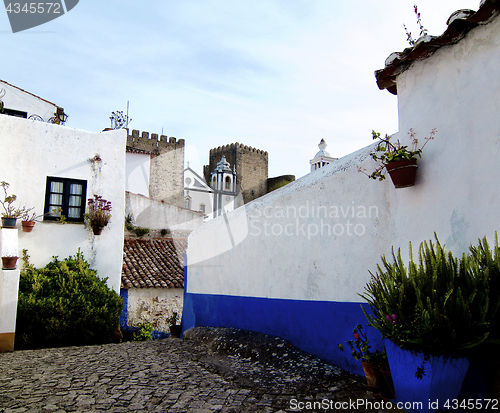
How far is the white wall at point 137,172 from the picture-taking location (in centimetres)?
2773

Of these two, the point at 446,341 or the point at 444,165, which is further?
the point at 444,165

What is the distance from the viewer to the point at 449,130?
3826 mm

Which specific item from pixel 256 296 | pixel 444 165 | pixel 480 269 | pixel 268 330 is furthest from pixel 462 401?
pixel 256 296

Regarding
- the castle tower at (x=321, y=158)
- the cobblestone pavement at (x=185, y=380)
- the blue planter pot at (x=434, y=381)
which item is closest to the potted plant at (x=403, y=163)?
the blue planter pot at (x=434, y=381)

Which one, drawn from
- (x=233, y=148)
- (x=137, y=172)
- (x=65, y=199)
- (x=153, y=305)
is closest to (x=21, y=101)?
(x=65, y=199)

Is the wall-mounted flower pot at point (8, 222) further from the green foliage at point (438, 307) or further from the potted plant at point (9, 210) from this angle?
the green foliage at point (438, 307)

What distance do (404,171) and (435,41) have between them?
1.29 metres

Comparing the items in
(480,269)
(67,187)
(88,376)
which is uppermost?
(67,187)

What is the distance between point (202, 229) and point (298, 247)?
3.58m

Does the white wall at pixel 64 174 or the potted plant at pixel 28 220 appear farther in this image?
the white wall at pixel 64 174

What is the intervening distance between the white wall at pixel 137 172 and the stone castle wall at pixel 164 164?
2.20m

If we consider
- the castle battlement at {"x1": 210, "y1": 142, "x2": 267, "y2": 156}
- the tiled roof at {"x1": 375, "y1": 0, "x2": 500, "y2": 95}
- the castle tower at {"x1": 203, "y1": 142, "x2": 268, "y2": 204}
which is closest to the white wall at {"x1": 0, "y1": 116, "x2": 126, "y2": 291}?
the tiled roof at {"x1": 375, "y1": 0, "x2": 500, "y2": 95}

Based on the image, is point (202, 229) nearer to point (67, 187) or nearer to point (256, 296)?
point (256, 296)

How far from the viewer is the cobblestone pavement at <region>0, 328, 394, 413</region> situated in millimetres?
3938
